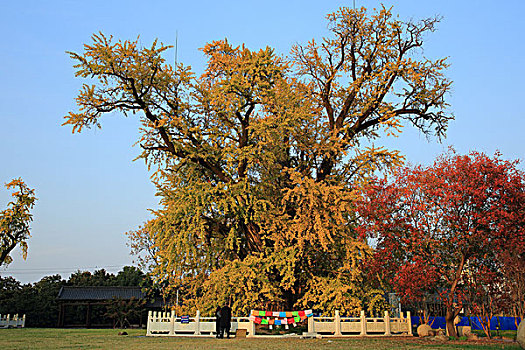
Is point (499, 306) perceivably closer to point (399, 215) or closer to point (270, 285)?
point (399, 215)

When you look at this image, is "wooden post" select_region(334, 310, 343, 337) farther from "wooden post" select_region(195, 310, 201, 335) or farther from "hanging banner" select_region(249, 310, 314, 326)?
"wooden post" select_region(195, 310, 201, 335)

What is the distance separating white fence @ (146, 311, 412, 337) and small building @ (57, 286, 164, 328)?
24.0 meters

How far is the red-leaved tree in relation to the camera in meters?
17.7

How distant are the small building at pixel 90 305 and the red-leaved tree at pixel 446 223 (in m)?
32.4

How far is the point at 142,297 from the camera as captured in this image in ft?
163

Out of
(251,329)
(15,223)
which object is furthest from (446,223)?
(15,223)

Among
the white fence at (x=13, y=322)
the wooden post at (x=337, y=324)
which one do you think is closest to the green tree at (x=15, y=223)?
the white fence at (x=13, y=322)

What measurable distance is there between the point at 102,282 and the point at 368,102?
40283mm

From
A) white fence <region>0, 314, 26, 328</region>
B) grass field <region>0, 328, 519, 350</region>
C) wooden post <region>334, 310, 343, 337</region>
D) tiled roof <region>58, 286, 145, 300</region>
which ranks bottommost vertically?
white fence <region>0, 314, 26, 328</region>

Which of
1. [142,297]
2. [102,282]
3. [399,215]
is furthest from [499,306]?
[102,282]

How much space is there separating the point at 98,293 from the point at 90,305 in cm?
227

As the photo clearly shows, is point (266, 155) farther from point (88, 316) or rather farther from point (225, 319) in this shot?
point (88, 316)

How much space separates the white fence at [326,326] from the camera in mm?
21703

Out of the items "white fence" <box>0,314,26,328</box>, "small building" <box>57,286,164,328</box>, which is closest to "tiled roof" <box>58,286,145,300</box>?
"small building" <box>57,286,164,328</box>
